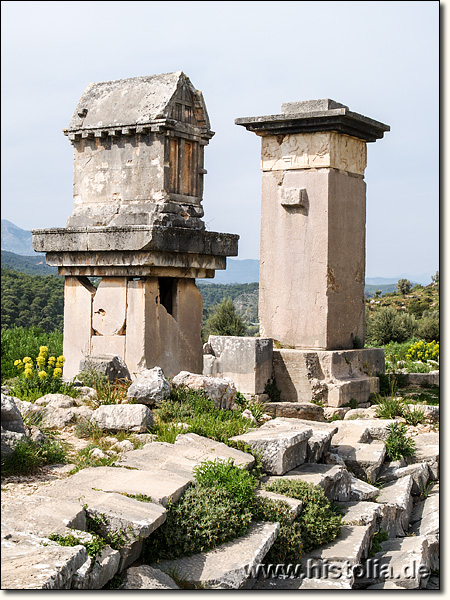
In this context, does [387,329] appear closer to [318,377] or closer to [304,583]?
[318,377]

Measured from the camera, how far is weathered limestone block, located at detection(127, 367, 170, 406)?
6.89m

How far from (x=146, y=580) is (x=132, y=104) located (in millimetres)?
6073

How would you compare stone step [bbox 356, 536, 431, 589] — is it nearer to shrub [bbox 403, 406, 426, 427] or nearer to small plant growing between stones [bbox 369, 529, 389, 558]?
small plant growing between stones [bbox 369, 529, 389, 558]

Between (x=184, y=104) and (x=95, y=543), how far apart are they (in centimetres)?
596

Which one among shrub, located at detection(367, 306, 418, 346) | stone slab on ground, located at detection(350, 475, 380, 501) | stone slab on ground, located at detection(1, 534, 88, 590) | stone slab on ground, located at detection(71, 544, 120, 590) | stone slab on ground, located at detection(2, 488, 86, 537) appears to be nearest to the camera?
stone slab on ground, located at detection(1, 534, 88, 590)

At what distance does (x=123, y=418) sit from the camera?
6348 millimetres

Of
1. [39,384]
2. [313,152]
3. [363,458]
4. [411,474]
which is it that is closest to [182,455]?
[39,384]

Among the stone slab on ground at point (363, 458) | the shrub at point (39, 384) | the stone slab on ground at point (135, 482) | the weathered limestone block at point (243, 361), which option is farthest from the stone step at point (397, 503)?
the shrub at point (39, 384)

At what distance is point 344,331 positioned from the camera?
10.6 metres

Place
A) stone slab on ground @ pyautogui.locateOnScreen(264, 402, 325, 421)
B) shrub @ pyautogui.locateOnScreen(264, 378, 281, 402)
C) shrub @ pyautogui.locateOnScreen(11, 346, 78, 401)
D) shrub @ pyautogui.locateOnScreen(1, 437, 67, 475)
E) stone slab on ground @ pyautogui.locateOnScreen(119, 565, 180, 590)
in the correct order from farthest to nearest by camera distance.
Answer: shrub @ pyautogui.locateOnScreen(264, 378, 281, 402)
stone slab on ground @ pyautogui.locateOnScreen(264, 402, 325, 421)
shrub @ pyautogui.locateOnScreen(11, 346, 78, 401)
shrub @ pyautogui.locateOnScreen(1, 437, 67, 475)
stone slab on ground @ pyautogui.locateOnScreen(119, 565, 180, 590)

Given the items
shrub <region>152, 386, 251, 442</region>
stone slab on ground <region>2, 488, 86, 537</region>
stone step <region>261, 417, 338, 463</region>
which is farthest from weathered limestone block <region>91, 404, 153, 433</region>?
stone slab on ground <region>2, 488, 86, 537</region>

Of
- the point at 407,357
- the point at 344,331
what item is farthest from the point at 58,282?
the point at 344,331

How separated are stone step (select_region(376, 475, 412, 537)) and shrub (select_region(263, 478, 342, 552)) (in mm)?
796

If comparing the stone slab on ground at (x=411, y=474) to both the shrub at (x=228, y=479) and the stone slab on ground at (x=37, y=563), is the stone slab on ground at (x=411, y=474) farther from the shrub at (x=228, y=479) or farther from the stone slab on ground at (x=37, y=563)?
the stone slab on ground at (x=37, y=563)
